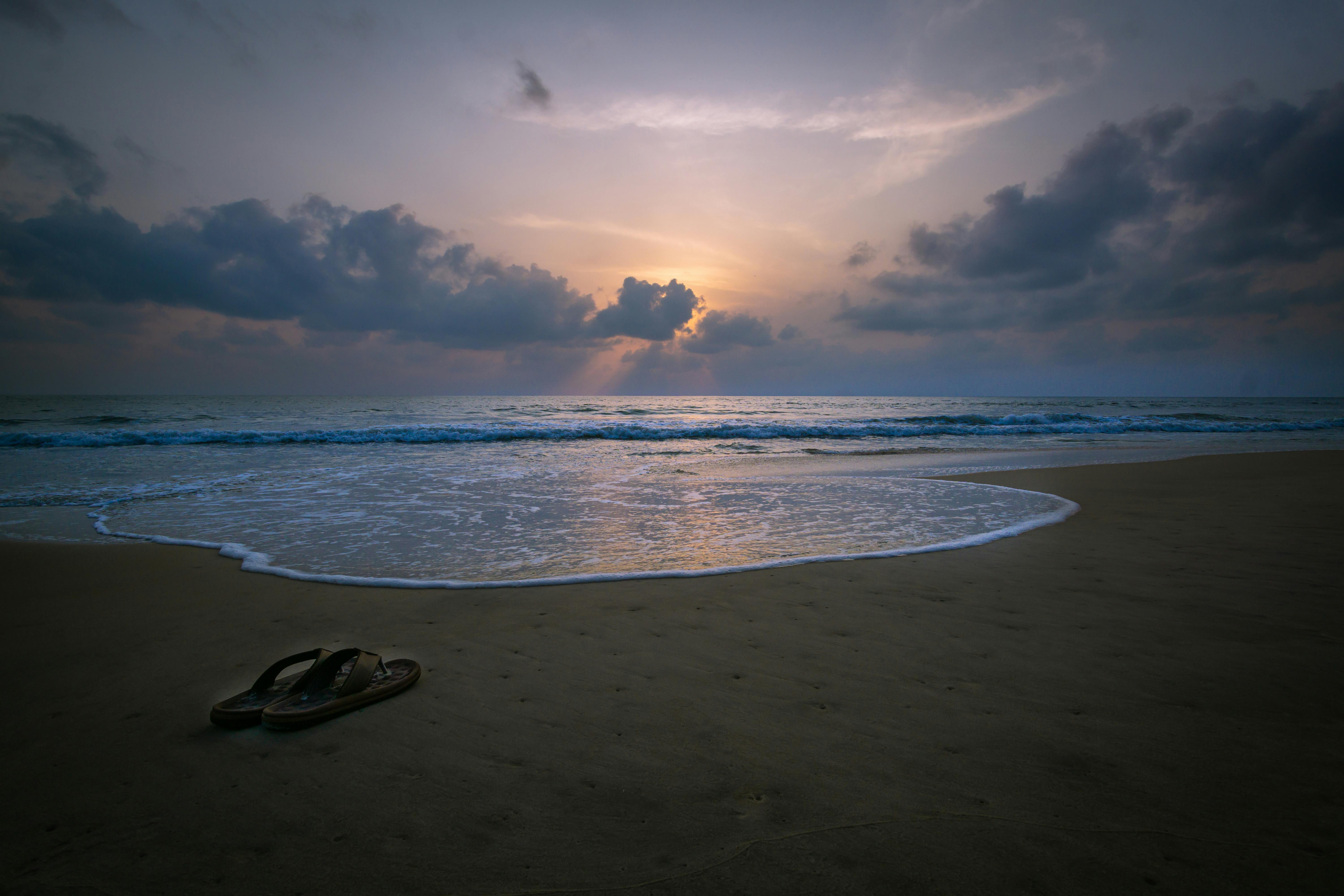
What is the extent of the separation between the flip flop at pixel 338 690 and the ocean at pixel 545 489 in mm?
1728

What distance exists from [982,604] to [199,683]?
202 inches

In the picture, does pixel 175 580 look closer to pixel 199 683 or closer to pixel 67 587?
pixel 67 587

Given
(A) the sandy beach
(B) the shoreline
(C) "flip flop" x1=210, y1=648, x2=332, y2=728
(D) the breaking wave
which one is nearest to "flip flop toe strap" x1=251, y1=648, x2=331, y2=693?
(C) "flip flop" x1=210, y1=648, x2=332, y2=728

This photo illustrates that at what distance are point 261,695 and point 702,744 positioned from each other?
2311 mm

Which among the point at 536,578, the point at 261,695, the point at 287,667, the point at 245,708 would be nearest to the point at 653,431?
the point at 536,578

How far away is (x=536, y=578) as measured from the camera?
197 inches

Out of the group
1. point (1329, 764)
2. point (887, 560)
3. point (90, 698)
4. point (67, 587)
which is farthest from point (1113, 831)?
point (67, 587)

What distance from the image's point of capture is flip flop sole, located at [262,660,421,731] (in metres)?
2.71

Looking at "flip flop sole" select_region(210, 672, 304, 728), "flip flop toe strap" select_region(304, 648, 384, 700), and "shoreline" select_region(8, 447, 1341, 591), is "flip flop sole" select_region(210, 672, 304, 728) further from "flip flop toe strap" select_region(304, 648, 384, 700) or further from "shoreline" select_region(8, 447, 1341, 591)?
"shoreline" select_region(8, 447, 1341, 591)

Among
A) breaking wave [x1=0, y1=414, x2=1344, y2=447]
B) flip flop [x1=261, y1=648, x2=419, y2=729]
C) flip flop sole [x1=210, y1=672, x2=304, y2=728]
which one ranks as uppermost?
breaking wave [x1=0, y1=414, x2=1344, y2=447]

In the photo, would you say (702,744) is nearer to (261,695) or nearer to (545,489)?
(261,695)

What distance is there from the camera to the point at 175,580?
511 cm

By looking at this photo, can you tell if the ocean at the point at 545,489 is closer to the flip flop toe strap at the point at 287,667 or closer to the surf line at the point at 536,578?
the surf line at the point at 536,578

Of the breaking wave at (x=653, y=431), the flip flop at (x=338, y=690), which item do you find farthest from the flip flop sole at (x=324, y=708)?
the breaking wave at (x=653, y=431)
